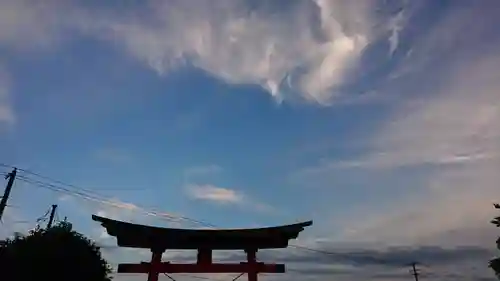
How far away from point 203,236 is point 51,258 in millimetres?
5832

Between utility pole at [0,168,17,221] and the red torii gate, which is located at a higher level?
utility pole at [0,168,17,221]

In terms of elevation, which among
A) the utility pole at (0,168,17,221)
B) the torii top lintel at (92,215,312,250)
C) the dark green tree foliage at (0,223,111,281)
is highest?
the utility pole at (0,168,17,221)

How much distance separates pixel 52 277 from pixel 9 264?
1636 millimetres

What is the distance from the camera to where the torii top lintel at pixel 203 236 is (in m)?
17.0

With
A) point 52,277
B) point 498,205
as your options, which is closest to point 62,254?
point 52,277

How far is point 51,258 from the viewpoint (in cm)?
1510

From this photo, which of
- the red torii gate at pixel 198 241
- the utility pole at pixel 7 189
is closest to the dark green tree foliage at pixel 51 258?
the red torii gate at pixel 198 241

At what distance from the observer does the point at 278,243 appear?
17.5m

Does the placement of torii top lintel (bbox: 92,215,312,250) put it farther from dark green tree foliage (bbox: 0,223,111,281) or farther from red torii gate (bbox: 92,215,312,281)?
dark green tree foliage (bbox: 0,223,111,281)

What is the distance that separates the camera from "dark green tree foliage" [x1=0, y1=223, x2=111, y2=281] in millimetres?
14695

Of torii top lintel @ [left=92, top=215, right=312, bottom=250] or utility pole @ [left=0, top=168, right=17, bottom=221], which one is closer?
torii top lintel @ [left=92, top=215, right=312, bottom=250]

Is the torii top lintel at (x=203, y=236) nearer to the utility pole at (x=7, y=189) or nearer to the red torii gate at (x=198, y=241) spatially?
the red torii gate at (x=198, y=241)

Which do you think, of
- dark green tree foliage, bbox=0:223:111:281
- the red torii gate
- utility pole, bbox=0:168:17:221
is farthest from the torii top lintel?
utility pole, bbox=0:168:17:221

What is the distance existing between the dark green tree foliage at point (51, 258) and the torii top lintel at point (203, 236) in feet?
4.47
